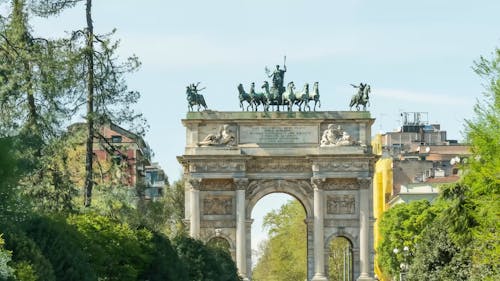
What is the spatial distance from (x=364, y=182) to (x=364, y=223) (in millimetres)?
2507

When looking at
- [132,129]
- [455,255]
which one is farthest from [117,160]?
[455,255]

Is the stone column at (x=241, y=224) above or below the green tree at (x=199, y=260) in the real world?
above

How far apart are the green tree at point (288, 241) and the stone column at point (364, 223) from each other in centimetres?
3418

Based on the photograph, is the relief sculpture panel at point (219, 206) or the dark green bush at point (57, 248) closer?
the dark green bush at point (57, 248)

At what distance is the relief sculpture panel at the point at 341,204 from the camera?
9419 centimetres

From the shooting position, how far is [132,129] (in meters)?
58.5

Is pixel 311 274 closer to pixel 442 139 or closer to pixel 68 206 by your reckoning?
pixel 68 206

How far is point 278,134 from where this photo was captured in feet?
307

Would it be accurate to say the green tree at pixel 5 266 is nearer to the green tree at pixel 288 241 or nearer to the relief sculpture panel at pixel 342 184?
the relief sculpture panel at pixel 342 184

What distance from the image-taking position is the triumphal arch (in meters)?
93.2

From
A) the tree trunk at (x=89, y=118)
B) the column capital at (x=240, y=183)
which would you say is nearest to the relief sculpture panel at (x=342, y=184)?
the column capital at (x=240, y=183)

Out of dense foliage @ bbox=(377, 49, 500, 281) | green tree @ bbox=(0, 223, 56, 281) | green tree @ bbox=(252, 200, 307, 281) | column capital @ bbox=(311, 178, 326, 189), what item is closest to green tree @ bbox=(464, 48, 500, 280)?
dense foliage @ bbox=(377, 49, 500, 281)

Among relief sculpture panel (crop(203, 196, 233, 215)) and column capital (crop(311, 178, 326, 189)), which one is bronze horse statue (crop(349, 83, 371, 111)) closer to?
column capital (crop(311, 178, 326, 189))

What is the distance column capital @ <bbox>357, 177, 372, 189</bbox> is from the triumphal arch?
6 cm
